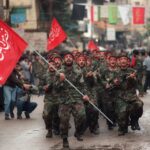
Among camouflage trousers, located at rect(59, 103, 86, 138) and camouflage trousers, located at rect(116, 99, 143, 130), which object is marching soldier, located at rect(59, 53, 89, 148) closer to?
camouflage trousers, located at rect(59, 103, 86, 138)

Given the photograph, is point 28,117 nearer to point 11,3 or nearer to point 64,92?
point 64,92

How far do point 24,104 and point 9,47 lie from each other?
527 cm

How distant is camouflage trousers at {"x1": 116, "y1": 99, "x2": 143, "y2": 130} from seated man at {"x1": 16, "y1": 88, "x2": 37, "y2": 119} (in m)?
4.13

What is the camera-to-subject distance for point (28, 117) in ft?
55.3

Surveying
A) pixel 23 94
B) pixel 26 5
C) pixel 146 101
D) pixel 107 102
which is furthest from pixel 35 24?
pixel 107 102

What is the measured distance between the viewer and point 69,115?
38.3 ft

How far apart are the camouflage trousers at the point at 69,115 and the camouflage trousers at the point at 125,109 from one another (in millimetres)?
974

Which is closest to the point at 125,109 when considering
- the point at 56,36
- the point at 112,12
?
the point at 56,36

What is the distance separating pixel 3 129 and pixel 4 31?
3.78m

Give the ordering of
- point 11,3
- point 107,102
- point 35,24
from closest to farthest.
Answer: point 107,102 → point 11,3 → point 35,24

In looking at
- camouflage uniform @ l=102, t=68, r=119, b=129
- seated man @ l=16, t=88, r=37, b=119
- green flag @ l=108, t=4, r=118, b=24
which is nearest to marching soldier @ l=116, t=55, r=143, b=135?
camouflage uniform @ l=102, t=68, r=119, b=129

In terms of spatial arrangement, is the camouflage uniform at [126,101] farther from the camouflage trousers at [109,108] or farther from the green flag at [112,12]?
the green flag at [112,12]

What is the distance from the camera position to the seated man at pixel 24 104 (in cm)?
1648

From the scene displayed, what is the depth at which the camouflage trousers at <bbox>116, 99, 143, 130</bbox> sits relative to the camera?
504 inches
